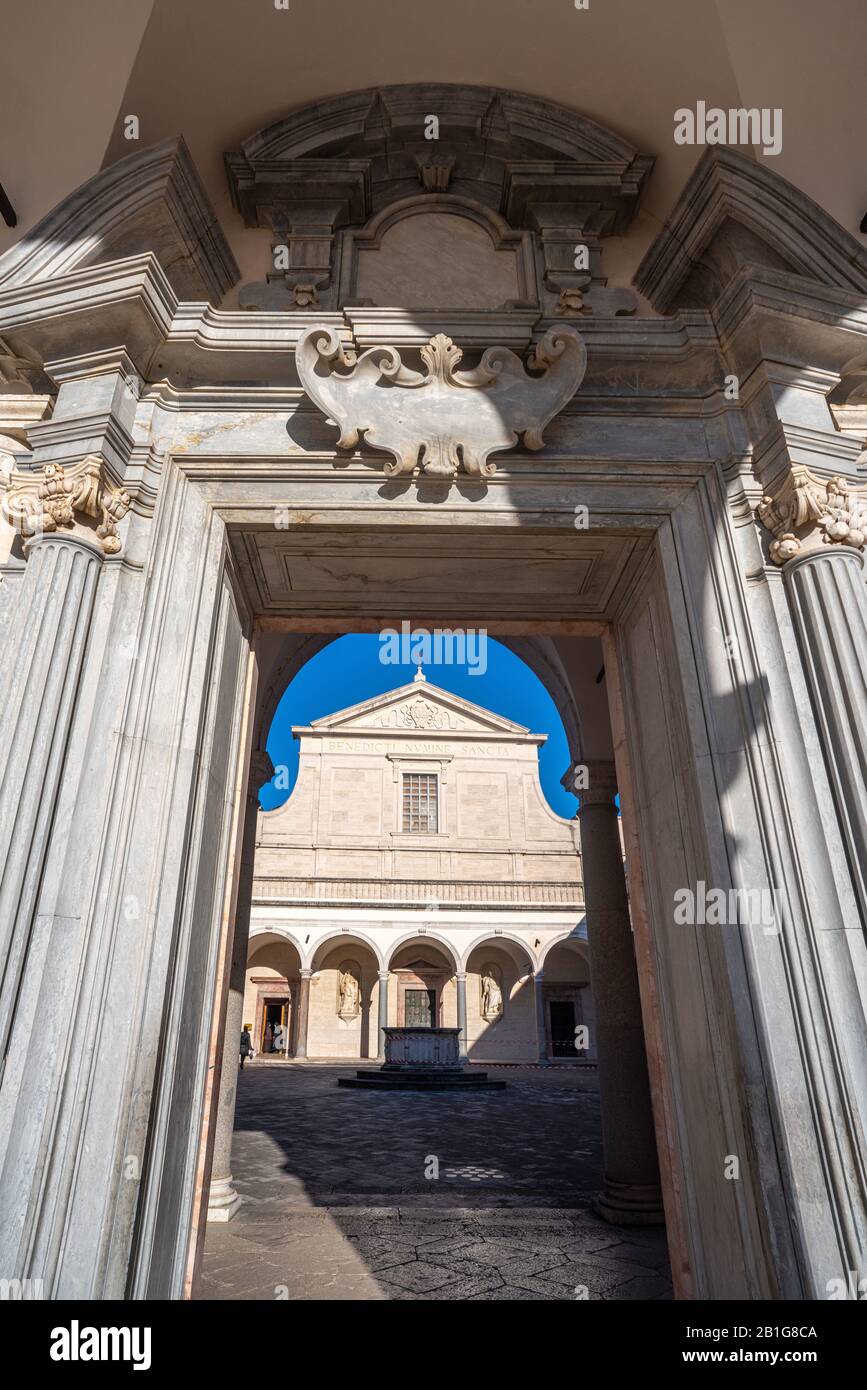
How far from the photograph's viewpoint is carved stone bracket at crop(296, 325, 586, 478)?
10.0ft

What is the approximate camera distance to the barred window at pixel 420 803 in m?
24.2

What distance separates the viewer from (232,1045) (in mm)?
5039

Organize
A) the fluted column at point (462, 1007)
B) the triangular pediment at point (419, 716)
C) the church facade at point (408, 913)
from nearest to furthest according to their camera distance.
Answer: the fluted column at point (462, 1007) → the church facade at point (408, 913) → the triangular pediment at point (419, 716)

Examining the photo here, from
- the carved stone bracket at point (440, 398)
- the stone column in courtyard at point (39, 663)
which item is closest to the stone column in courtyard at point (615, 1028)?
the carved stone bracket at point (440, 398)

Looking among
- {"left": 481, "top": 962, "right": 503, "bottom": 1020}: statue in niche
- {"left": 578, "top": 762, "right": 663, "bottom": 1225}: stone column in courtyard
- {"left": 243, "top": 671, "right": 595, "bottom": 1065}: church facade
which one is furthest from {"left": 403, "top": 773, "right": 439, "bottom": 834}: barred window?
{"left": 578, "top": 762, "right": 663, "bottom": 1225}: stone column in courtyard

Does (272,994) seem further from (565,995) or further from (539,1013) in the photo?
(565,995)

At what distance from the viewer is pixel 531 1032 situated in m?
22.0

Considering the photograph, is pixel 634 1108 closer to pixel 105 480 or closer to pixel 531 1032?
pixel 105 480

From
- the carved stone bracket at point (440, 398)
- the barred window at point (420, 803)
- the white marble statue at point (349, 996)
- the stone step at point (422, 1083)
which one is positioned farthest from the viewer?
the barred window at point (420, 803)

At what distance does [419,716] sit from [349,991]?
340 inches

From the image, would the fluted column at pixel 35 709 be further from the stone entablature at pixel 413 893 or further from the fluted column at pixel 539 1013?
the fluted column at pixel 539 1013

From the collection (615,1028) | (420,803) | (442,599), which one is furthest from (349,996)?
(442,599)

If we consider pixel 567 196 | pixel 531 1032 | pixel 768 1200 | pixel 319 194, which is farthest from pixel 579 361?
pixel 531 1032

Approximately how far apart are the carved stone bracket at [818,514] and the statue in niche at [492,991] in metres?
21.7
